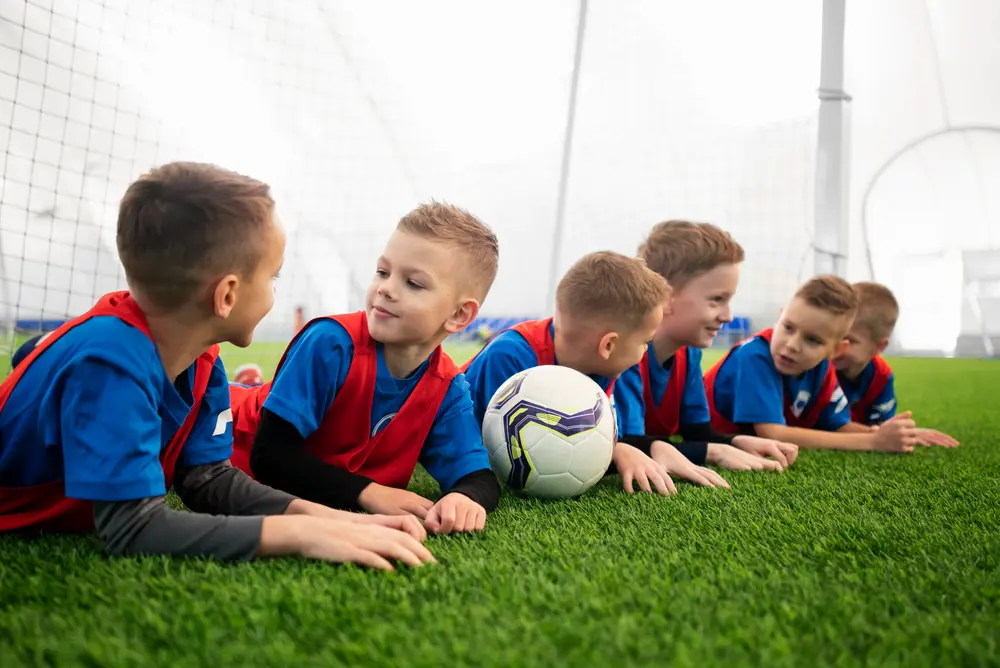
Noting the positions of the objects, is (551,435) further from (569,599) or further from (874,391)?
(874,391)

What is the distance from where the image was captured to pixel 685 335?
9.65ft

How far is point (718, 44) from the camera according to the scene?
28.8 feet

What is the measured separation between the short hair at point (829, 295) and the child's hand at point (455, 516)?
224 centimetres

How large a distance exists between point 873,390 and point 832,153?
254cm

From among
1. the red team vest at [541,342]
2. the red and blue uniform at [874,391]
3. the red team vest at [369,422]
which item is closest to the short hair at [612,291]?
the red team vest at [541,342]

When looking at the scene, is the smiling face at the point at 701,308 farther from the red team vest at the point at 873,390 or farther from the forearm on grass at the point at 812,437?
the red team vest at the point at 873,390

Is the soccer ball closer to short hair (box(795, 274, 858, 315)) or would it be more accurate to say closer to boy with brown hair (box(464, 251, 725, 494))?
boy with brown hair (box(464, 251, 725, 494))

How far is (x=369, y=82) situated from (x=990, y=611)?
24.1 feet

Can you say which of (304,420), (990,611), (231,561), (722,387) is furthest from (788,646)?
(722,387)

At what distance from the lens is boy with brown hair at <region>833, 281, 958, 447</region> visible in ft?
12.7

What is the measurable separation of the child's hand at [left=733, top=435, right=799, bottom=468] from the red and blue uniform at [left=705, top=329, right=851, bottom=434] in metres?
0.46

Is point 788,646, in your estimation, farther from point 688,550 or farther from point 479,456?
point 479,456

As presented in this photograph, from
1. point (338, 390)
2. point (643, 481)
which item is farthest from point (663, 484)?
point (338, 390)

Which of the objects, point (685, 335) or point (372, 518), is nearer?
point (372, 518)
